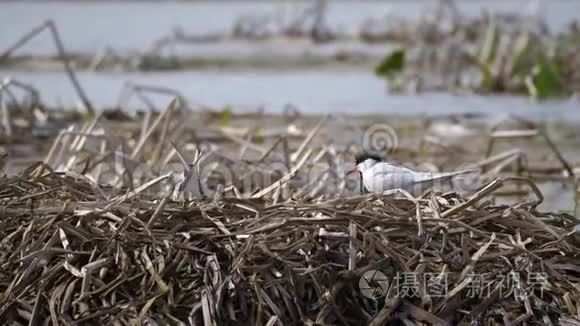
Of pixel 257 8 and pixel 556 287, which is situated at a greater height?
pixel 556 287

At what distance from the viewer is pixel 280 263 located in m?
4.98

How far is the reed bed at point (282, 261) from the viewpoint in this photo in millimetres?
4871

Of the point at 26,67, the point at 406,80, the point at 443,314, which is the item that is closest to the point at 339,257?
the point at 443,314

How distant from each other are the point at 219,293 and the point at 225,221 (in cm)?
46

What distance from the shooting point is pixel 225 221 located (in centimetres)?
519

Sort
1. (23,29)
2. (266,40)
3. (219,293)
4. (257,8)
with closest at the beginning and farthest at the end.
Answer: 1. (219,293)
2. (266,40)
3. (23,29)
4. (257,8)

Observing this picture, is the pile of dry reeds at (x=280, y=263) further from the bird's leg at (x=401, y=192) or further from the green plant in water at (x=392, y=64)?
the green plant in water at (x=392, y=64)

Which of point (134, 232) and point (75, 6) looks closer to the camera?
point (134, 232)

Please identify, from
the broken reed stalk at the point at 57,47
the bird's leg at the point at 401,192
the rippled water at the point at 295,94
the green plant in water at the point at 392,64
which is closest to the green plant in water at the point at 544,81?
the rippled water at the point at 295,94

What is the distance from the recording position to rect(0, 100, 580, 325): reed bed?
4.87 m

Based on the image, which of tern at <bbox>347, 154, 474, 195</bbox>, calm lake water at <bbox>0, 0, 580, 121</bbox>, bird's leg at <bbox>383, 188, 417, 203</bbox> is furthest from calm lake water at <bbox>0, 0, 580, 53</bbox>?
bird's leg at <bbox>383, 188, 417, 203</bbox>

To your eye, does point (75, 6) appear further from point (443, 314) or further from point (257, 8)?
point (443, 314)

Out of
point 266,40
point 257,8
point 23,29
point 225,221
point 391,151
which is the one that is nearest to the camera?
point 225,221

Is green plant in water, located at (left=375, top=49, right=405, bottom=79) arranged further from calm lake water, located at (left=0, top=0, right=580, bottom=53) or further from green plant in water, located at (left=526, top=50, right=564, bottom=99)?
calm lake water, located at (left=0, top=0, right=580, bottom=53)
